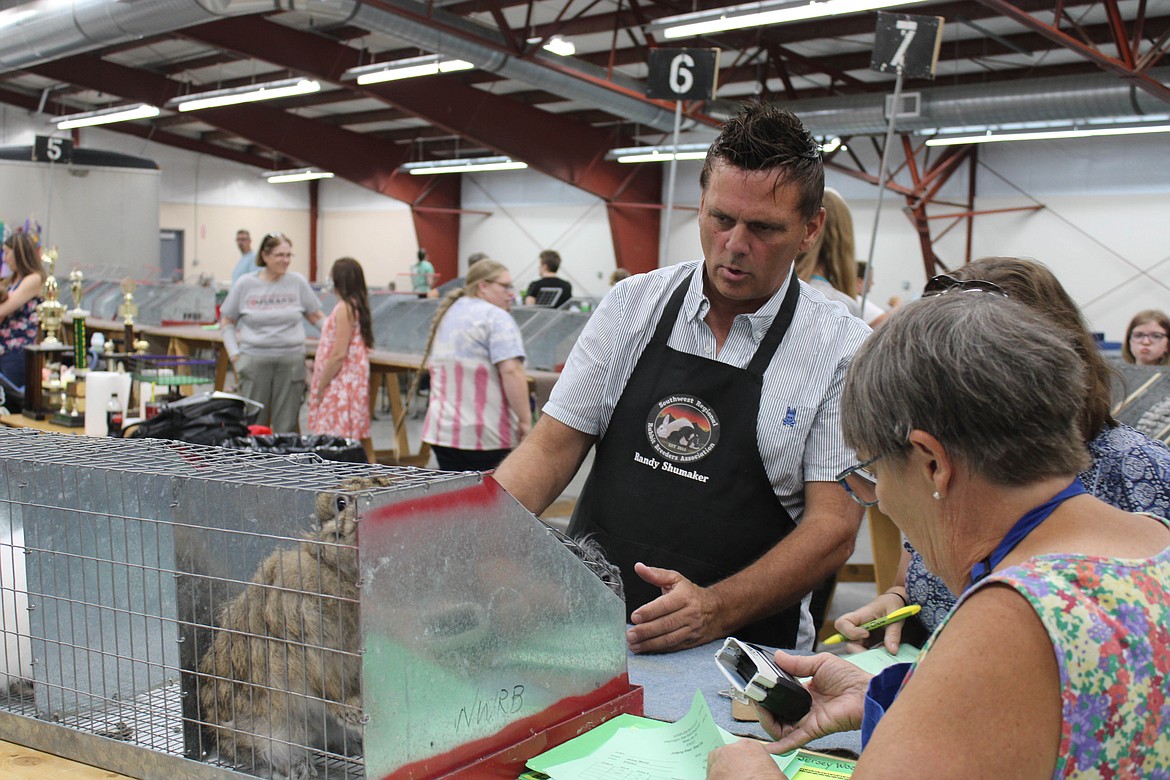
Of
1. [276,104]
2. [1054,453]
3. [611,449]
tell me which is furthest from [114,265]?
[1054,453]

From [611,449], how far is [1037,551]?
106 centimetres

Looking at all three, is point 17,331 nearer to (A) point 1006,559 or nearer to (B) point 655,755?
(B) point 655,755

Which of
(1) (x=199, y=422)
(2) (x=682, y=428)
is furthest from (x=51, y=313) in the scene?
(2) (x=682, y=428)

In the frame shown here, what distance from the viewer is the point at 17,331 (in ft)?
17.5

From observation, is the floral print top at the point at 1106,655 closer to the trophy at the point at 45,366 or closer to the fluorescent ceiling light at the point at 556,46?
the trophy at the point at 45,366

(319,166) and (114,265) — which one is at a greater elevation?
(319,166)

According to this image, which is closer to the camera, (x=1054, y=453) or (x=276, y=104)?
(x=1054, y=453)

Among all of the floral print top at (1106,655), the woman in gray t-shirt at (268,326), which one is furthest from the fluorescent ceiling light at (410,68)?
the floral print top at (1106,655)

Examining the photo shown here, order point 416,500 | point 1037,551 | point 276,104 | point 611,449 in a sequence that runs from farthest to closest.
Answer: point 276,104 → point 611,449 → point 416,500 → point 1037,551

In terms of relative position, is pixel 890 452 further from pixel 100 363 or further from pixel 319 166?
pixel 319 166

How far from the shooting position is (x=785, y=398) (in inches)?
72.2

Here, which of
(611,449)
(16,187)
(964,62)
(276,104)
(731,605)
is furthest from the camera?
(276,104)

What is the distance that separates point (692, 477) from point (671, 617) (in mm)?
268

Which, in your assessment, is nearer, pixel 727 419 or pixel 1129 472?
pixel 1129 472
